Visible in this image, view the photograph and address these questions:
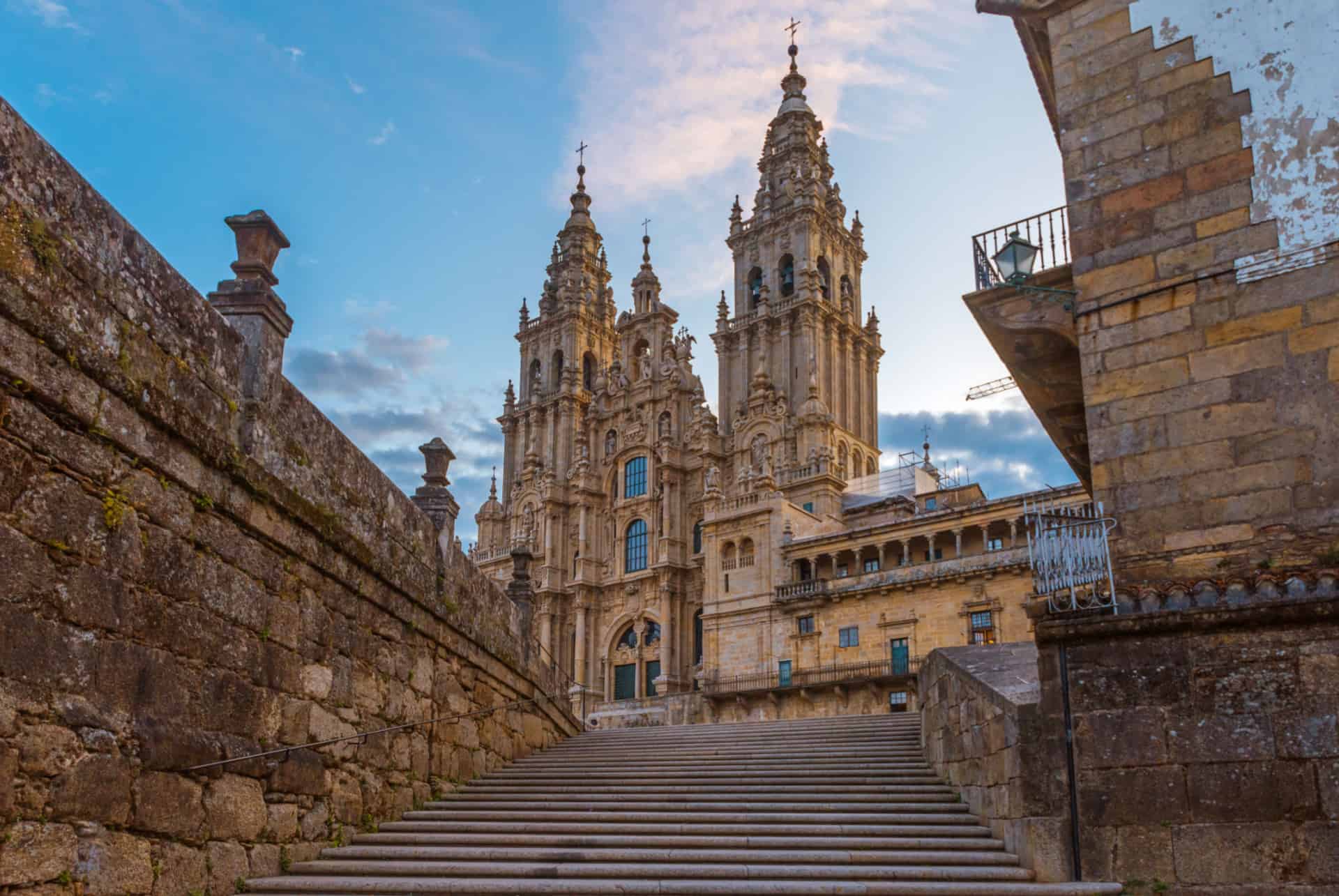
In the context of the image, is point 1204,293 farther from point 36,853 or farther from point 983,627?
point 983,627

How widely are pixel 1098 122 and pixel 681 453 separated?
37907mm

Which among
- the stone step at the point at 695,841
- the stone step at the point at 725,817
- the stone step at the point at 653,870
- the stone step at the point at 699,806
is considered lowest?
the stone step at the point at 653,870

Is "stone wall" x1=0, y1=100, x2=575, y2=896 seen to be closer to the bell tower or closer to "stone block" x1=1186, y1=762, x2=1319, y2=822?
"stone block" x1=1186, y1=762, x2=1319, y2=822

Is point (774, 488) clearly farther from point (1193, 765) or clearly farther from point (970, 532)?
point (1193, 765)

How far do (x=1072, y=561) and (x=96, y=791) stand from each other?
6311 millimetres

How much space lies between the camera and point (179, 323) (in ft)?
22.0

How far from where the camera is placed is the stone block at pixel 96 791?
5453 millimetres

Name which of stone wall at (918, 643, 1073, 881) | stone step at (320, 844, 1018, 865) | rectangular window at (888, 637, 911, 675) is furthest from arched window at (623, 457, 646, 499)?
stone step at (320, 844, 1018, 865)

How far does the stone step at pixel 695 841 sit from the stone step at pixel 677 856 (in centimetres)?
4

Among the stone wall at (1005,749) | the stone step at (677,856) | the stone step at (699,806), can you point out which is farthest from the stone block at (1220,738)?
the stone step at (699,806)

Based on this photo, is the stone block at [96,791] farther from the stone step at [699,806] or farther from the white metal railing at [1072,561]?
the white metal railing at [1072,561]

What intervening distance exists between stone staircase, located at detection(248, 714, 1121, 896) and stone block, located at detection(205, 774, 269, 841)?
1.14ft

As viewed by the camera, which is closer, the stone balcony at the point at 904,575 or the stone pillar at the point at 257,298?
the stone pillar at the point at 257,298

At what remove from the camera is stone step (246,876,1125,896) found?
22.9ft
